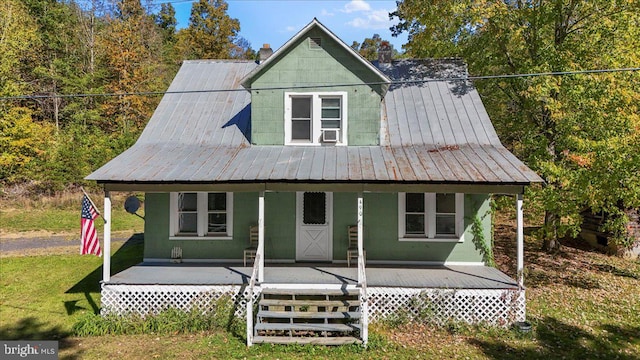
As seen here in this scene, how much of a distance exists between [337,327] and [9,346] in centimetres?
697

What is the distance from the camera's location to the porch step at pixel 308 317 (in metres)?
7.74

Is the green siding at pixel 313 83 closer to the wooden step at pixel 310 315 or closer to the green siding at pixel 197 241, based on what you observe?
the green siding at pixel 197 241

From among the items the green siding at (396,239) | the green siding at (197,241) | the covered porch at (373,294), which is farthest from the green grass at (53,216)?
the green siding at (396,239)

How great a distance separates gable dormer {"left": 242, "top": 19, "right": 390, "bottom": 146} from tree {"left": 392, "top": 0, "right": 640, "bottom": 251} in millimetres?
4796

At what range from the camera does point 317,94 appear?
36.3 feet

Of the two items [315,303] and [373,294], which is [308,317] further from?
[373,294]

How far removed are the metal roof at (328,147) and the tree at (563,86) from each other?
1.74m

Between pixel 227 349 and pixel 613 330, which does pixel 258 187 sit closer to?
pixel 227 349

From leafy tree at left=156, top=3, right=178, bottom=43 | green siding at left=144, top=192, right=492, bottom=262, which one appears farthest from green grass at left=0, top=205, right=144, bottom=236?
leafy tree at left=156, top=3, right=178, bottom=43

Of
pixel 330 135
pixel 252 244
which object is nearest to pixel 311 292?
pixel 252 244

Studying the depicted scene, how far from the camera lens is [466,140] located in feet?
35.7

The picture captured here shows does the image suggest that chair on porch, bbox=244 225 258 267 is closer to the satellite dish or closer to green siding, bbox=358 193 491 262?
green siding, bbox=358 193 491 262

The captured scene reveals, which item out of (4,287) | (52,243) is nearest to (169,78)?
(52,243)

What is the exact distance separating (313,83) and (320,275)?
5.72 meters
